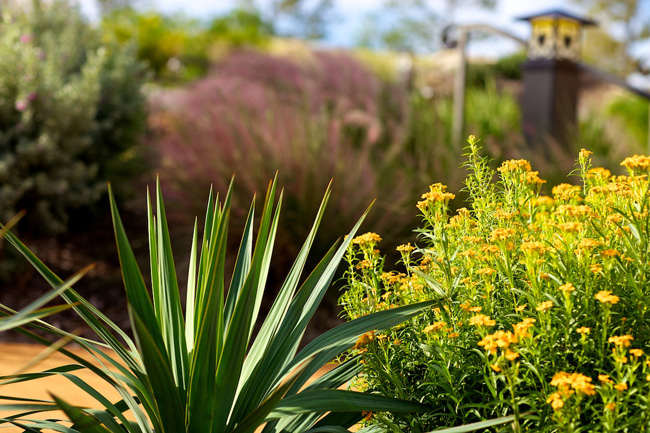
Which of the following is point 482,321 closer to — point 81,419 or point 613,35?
point 81,419

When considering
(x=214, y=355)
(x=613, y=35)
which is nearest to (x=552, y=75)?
(x=214, y=355)

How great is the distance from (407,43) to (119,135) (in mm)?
35601

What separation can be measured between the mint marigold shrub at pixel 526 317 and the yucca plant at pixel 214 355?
0.11 meters

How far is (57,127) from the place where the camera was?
217 inches

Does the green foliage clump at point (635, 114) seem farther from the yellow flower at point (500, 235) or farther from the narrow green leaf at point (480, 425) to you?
the narrow green leaf at point (480, 425)

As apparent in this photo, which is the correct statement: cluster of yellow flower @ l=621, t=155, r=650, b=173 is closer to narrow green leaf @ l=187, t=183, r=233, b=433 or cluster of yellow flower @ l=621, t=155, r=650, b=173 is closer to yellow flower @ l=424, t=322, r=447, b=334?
yellow flower @ l=424, t=322, r=447, b=334

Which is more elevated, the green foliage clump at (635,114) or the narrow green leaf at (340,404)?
the narrow green leaf at (340,404)

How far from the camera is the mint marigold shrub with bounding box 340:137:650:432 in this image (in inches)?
65.4

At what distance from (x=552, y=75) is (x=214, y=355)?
20.8 feet

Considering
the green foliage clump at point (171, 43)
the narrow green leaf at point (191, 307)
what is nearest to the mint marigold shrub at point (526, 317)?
the narrow green leaf at point (191, 307)

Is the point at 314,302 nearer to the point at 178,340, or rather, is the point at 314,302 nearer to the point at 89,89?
the point at 178,340

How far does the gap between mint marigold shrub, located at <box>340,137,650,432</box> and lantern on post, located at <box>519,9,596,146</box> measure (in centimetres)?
527

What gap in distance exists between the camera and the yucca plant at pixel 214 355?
185 centimetres

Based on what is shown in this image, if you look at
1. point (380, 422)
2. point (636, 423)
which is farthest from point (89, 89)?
point (636, 423)
